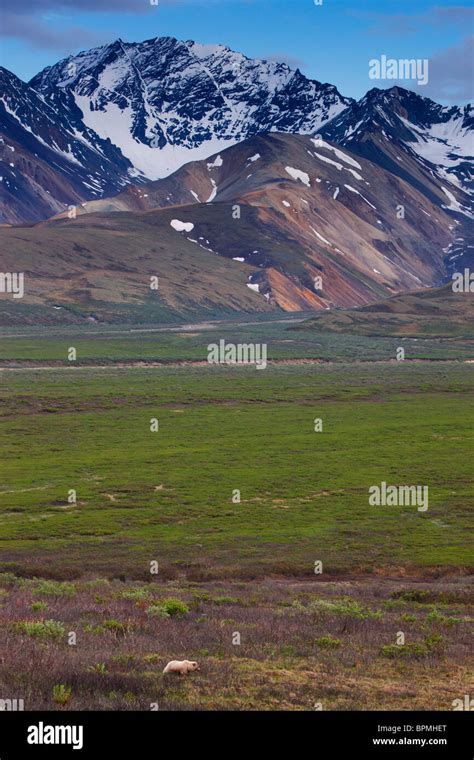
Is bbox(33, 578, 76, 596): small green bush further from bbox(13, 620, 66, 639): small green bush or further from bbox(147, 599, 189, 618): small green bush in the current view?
bbox(13, 620, 66, 639): small green bush

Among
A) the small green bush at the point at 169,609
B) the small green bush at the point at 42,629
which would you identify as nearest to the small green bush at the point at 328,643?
the small green bush at the point at 169,609

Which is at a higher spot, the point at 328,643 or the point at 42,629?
the point at 42,629

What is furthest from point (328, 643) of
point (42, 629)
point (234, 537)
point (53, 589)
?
point (234, 537)

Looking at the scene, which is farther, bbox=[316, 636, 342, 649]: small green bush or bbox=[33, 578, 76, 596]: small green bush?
bbox=[33, 578, 76, 596]: small green bush

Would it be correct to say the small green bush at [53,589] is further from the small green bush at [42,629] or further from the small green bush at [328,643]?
the small green bush at [328,643]

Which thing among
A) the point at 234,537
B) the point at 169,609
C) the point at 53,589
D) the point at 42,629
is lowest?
the point at 234,537

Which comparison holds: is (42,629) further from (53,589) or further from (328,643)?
(53,589)

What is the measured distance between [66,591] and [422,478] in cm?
4140

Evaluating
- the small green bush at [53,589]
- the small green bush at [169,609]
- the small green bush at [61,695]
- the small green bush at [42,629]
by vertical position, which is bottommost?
the small green bush at [53,589]

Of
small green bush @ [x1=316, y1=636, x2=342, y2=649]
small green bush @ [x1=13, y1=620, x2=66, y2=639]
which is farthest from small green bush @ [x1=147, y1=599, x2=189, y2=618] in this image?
small green bush @ [x1=316, y1=636, x2=342, y2=649]

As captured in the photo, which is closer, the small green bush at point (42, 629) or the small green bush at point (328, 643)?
the small green bush at point (42, 629)

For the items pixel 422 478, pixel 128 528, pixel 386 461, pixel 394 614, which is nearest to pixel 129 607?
pixel 394 614

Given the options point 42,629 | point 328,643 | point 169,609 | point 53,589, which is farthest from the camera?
point 53,589

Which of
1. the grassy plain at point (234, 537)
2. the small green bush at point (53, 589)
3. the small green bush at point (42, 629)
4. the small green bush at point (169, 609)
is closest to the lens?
the grassy plain at point (234, 537)
